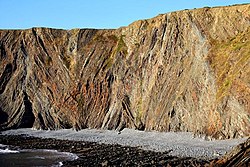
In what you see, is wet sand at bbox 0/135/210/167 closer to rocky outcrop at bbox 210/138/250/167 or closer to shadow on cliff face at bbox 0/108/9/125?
shadow on cliff face at bbox 0/108/9/125

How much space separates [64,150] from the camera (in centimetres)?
4872

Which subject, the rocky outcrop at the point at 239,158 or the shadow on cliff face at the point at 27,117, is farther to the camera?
the shadow on cliff face at the point at 27,117

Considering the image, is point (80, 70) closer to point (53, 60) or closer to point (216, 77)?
point (53, 60)

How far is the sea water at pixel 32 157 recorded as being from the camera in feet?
132

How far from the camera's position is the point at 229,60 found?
47.2 m

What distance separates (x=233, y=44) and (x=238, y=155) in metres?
38.0

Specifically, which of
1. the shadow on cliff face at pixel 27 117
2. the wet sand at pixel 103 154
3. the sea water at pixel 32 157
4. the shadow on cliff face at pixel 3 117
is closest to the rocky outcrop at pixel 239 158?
the wet sand at pixel 103 154

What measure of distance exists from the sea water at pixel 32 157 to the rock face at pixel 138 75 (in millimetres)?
13717

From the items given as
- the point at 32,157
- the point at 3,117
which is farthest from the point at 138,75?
the point at 3,117

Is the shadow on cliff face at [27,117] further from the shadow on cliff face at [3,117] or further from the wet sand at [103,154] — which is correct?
the wet sand at [103,154]

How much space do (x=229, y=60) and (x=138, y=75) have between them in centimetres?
1740

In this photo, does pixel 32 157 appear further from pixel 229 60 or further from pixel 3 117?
pixel 3 117

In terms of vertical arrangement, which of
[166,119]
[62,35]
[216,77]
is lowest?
[166,119]

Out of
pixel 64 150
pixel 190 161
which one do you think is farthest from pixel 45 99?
pixel 190 161
